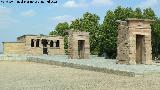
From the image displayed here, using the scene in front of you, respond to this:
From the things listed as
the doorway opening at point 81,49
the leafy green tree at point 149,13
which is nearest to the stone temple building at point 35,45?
the leafy green tree at point 149,13

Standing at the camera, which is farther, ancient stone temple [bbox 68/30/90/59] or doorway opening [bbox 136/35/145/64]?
ancient stone temple [bbox 68/30/90/59]

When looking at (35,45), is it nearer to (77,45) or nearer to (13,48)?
(13,48)

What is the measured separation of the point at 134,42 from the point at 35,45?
91.3 ft

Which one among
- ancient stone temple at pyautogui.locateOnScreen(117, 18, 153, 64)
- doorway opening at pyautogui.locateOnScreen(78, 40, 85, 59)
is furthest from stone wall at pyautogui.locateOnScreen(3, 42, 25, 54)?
ancient stone temple at pyautogui.locateOnScreen(117, 18, 153, 64)

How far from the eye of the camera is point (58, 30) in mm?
63469

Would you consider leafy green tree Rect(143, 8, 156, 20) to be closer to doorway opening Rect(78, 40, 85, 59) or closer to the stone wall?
doorway opening Rect(78, 40, 85, 59)

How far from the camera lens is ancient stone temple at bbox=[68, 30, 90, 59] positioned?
33312 mm

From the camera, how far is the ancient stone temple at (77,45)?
33312mm

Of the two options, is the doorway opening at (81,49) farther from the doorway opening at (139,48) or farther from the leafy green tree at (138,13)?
the doorway opening at (139,48)

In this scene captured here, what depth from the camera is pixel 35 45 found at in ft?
161

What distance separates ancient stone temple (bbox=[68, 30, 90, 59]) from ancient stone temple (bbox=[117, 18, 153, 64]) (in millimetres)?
9865

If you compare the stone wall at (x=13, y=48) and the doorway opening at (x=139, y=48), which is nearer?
the doorway opening at (x=139, y=48)

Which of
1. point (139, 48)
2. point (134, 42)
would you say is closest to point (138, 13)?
point (139, 48)

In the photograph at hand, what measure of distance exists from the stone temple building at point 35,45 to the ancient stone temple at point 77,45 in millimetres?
15681
